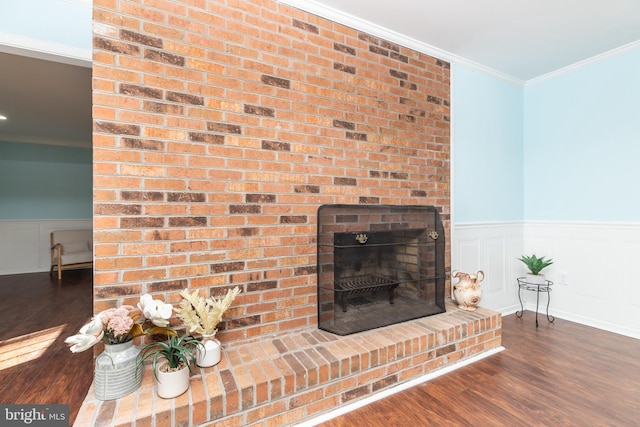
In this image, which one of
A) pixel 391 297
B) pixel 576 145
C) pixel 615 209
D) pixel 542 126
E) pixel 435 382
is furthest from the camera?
pixel 542 126

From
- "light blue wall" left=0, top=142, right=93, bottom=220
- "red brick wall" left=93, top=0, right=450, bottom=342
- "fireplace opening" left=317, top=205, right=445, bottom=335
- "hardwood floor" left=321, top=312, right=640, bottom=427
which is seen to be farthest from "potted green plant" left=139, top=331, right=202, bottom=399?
"light blue wall" left=0, top=142, right=93, bottom=220

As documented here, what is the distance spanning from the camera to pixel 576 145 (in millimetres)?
2896

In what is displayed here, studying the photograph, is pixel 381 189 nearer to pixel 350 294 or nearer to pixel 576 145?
pixel 350 294

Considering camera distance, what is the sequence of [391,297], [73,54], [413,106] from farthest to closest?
[413,106]
[391,297]
[73,54]

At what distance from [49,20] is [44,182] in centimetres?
551

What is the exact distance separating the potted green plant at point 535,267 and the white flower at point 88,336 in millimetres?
3502

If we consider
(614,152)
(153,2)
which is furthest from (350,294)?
(614,152)

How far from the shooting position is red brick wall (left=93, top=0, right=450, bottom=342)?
1.51 metres

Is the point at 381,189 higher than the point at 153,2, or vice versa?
the point at 153,2

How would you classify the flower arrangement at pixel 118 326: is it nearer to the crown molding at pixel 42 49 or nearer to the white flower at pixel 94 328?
the white flower at pixel 94 328

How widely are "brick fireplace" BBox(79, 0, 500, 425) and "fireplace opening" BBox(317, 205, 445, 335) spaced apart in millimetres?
99

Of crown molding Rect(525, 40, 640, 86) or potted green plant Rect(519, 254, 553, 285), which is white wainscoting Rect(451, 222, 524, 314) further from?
crown molding Rect(525, 40, 640, 86)

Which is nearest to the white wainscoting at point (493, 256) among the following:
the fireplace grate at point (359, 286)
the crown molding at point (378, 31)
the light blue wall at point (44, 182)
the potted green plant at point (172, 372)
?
the fireplace grate at point (359, 286)

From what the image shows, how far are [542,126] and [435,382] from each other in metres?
2.88
